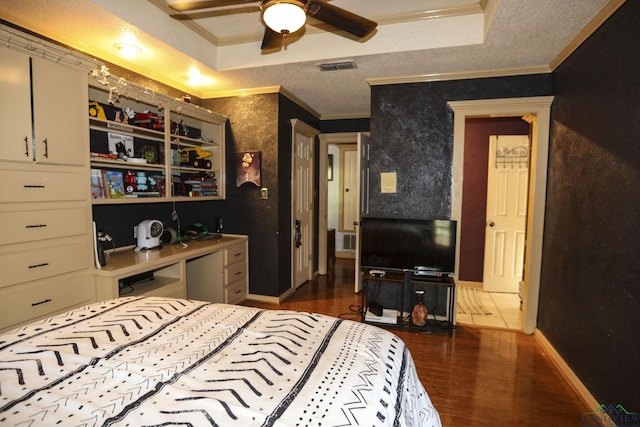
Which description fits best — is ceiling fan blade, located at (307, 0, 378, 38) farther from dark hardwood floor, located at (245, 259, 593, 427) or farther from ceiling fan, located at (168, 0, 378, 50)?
dark hardwood floor, located at (245, 259, 593, 427)

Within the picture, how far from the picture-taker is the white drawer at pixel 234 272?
145 inches

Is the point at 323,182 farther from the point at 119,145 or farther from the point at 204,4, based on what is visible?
the point at 204,4

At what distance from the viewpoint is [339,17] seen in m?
1.89

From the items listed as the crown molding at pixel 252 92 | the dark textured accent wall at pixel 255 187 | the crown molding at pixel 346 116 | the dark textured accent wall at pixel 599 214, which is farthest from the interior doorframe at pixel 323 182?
the dark textured accent wall at pixel 599 214

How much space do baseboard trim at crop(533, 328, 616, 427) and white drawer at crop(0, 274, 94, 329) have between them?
352 cm

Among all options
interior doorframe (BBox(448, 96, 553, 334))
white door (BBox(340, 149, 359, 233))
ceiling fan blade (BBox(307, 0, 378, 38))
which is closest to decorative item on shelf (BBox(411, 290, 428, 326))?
interior doorframe (BBox(448, 96, 553, 334))

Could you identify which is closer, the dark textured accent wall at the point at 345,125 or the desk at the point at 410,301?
the desk at the point at 410,301

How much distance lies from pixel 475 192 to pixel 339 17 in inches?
142

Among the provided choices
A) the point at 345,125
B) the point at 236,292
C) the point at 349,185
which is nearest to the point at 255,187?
the point at 236,292

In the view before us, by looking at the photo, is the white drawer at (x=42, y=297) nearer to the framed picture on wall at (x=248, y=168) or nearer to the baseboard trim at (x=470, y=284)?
the framed picture on wall at (x=248, y=168)

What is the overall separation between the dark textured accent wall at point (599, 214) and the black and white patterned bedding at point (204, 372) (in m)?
1.31

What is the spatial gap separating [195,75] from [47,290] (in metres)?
2.37

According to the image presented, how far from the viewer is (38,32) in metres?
2.39

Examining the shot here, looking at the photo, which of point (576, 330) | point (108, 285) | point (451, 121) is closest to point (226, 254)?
point (108, 285)
